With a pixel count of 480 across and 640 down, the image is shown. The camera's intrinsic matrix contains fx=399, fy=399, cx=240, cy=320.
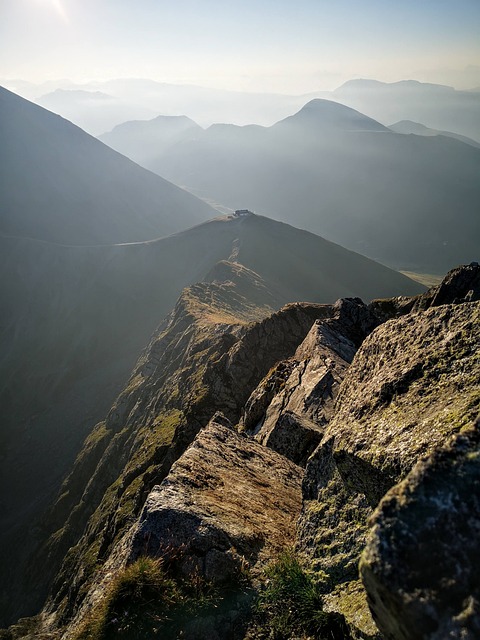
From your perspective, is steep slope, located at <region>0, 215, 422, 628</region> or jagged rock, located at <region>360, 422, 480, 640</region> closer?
jagged rock, located at <region>360, 422, 480, 640</region>

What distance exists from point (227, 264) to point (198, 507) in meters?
133

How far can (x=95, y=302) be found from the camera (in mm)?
158750

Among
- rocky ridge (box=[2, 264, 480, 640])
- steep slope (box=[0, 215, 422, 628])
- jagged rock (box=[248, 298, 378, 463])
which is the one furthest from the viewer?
steep slope (box=[0, 215, 422, 628])

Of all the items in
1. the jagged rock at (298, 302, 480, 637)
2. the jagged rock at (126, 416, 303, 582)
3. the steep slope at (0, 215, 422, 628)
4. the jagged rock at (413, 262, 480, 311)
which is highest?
the jagged rock at (413, 262, 480, 311)

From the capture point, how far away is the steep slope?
103m

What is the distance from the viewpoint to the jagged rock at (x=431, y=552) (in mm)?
4496

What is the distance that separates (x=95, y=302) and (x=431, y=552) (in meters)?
165

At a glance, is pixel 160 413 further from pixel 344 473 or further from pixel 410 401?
pixel 410 401

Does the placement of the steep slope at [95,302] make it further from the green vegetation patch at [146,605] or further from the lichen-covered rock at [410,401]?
the green vegetation patch at [146,605]

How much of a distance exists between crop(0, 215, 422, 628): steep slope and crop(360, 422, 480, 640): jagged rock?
80486 mm

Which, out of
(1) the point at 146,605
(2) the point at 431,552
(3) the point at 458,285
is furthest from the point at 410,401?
(3) the point at 458,285

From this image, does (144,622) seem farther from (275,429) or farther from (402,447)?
(275,429)

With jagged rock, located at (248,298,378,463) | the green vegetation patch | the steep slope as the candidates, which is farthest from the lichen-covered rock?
the steep slope

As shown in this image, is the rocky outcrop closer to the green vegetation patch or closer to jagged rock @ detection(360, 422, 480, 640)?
the green vegetation patch
